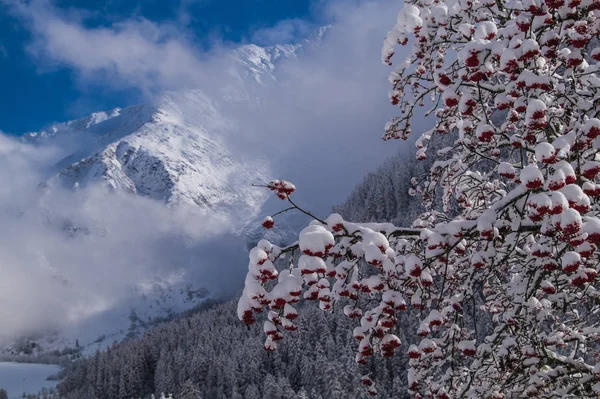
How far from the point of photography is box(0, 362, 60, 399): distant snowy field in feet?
504

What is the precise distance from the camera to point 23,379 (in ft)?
566

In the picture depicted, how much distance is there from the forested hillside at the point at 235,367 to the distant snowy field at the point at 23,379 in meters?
71.2

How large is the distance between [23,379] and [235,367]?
152 m

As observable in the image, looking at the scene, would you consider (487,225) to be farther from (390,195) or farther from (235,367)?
(390,195)

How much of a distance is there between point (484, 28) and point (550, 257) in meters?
2.00

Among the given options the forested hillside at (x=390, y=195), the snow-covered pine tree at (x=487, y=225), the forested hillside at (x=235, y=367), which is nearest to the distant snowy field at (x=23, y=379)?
the forested hillside at (x=235, y=367)

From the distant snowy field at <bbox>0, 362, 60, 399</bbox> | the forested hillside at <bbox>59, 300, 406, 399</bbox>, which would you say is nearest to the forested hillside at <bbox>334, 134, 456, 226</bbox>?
the forested hillside at <bbox>59, 300, 406, 399</bbox>

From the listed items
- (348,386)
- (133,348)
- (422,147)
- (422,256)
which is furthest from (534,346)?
(133,348)

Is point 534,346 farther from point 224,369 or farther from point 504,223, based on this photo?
point 224,369

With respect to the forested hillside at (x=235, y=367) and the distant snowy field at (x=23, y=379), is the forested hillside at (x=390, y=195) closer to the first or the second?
the forested hillside at (x=235, y=367)

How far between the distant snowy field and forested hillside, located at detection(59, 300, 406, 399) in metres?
71.2

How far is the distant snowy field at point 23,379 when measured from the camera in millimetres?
153750

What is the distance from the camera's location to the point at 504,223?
3.96m

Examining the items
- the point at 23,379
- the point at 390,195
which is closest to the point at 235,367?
the point at 390,195
